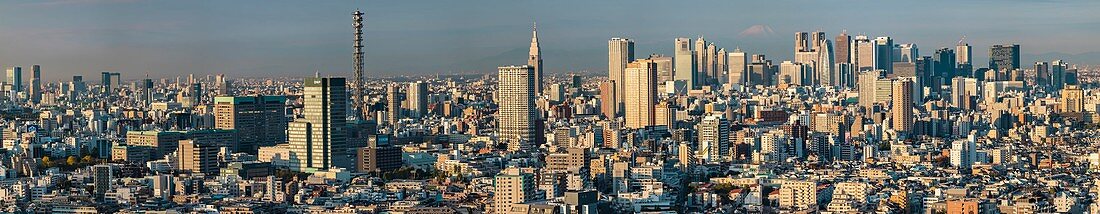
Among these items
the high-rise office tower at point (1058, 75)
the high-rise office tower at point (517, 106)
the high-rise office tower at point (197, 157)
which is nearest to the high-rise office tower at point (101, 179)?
the high-rise office tower at point (197, 157)

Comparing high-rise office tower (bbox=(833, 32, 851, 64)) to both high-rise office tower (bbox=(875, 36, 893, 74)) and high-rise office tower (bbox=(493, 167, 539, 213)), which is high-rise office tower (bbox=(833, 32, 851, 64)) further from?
high-rise office tower (bbox=(493, 167, 539, 213))

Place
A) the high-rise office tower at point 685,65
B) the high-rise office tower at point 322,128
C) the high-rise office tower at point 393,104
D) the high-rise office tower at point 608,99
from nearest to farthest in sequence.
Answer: the high-rise office tower at point 322,128 < the high-rise office tower at point 393,104 < the high-rise office tower at point 608,99 < the high-rise office tower at point 685,65

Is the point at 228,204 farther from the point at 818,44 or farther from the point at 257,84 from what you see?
the point at 818,44

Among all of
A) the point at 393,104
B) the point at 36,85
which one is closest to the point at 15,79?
the point at 36,85

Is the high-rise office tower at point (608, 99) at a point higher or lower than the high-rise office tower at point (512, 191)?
higher

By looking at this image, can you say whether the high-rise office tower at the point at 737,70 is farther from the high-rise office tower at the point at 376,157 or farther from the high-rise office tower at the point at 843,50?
the high-rise office tower at the point at 376,157

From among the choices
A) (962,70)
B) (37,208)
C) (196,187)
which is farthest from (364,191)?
(962,70)

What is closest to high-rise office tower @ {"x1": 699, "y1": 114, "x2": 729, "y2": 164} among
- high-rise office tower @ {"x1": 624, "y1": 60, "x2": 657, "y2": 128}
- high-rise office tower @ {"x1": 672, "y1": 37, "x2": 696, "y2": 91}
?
high-rise office tower @ {"x1": 624, "y1": 60, "x2": 657, "y2": 128}

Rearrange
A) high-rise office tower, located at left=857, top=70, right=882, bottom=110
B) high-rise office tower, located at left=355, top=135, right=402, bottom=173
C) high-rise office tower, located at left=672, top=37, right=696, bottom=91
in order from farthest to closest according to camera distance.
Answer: high-rise office tower, located at left=672, top=37, right=696, bottom=91 < high-rise office tower, located at left=857, top=70, right=882, bottom=110 < high-rise office tower, located at left=355, top=135, right=402, bottom=173
